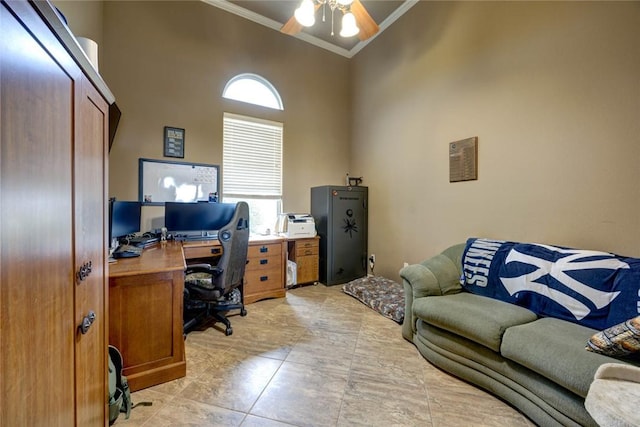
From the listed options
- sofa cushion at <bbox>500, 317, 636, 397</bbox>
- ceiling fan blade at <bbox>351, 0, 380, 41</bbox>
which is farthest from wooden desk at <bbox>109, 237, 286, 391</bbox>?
ceiling fan blade at <bbox>351, 0, 380, 41</bbox>

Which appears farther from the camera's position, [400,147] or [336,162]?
[336,162]

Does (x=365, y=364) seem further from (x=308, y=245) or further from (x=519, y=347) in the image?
(x=308, y=245)

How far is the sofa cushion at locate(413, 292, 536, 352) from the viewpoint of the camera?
1624 mm

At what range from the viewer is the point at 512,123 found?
2352mm

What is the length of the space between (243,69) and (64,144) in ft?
11.2

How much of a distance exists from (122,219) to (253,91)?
2.44m

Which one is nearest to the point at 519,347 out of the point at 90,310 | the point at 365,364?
the point at 365,364

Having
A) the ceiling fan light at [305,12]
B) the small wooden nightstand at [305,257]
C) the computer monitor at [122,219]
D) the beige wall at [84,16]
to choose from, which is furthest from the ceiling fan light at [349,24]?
the computer monitor at [122,219]

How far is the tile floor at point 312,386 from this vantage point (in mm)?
1473

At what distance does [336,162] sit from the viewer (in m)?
4.46

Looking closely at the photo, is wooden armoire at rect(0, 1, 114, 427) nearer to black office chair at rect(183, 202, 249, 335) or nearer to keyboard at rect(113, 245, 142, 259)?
keyboard at rect(113, 245, 142, 259)

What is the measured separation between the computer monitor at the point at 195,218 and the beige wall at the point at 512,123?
7.35 ft

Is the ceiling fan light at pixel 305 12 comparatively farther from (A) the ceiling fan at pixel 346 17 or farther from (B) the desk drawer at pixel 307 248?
(B) the desk drawer at pixel 307 248

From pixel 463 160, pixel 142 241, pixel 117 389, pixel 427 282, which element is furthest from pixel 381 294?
pixel 142 241
